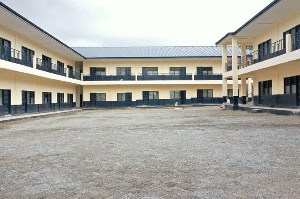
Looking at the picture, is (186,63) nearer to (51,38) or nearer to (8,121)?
(51,38)

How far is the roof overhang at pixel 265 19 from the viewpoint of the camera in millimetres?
17328

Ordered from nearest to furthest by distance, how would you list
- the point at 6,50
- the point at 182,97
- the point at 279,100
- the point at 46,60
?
the point at 6,50 → the point at 279,100 → the point at 46,60 → the point at 182,97

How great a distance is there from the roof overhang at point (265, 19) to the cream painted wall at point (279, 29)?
0.30 meters

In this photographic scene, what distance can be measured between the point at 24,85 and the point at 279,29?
20090 mm

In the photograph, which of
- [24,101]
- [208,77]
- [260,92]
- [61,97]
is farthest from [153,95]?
[24,101]

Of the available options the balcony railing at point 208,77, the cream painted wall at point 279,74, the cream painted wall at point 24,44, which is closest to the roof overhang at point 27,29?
the cream painted wall at point 24,44

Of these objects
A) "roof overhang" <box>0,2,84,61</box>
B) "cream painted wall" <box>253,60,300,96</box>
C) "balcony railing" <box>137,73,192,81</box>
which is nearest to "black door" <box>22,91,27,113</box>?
"roof overhang" <box>0,2,84,61</box>

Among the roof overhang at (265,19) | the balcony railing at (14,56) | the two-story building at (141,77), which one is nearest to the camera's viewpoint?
the roof overhang at (265,19)

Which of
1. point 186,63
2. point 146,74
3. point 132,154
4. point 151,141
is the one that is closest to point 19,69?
point 151,141

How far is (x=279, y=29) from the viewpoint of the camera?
21453 millimetres

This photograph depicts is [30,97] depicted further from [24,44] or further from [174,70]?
[174,70]

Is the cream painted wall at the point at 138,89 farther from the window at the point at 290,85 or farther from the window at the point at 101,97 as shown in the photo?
the window at the point at 290,85

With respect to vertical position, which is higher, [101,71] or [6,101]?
[101,71]

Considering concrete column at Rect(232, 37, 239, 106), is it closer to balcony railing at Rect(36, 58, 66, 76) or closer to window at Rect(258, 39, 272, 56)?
window at Rect(258, 39, 272, 56)
